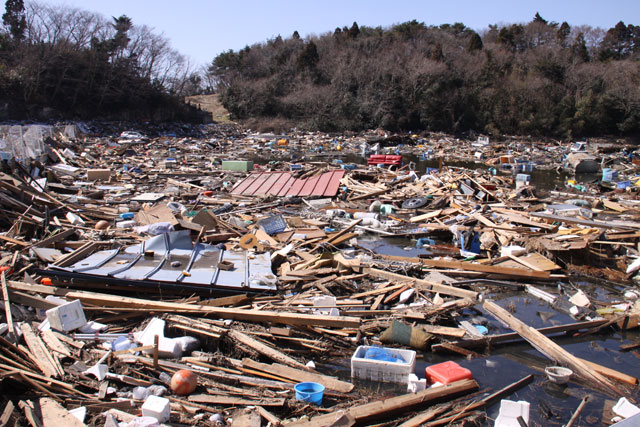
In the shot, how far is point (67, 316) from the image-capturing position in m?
5.06

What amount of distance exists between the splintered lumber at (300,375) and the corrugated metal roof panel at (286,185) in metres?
10.1

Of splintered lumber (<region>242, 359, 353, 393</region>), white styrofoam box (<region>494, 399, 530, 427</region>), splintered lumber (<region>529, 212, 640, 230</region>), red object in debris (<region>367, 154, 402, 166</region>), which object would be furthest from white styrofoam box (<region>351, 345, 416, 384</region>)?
red object in debris (<region>367, 154, 402, 166</region>)

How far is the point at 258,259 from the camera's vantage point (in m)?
7.73

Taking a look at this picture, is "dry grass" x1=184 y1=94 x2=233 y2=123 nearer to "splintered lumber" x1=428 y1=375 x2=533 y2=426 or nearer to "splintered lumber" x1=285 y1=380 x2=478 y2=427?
"splintered lumber" x1=428 y1=375 x2=533 y2=426

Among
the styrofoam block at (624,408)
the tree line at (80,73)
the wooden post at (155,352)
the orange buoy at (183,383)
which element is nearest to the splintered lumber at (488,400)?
the styrofoam block at (624,408)

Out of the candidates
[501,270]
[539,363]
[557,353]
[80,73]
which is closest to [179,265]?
[539,363]

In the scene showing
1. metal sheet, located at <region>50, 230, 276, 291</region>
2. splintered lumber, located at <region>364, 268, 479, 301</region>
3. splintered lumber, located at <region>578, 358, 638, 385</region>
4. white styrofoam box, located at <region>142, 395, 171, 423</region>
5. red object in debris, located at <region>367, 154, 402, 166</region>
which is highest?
red object in debris, located at <region>367, 154, 402, 166</region>

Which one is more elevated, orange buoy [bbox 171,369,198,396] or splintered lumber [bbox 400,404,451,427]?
orange buoy [bbox 171,369,198,396]

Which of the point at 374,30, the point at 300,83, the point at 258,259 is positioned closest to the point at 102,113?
the point at 300,83

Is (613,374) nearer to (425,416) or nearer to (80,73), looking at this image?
(425,416)

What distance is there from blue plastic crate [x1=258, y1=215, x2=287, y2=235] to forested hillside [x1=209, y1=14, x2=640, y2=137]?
3456cm

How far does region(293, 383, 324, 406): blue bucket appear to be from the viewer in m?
4.21

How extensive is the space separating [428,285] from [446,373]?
2.19 metres

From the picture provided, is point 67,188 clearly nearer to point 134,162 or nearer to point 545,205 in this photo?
point 134,162
